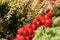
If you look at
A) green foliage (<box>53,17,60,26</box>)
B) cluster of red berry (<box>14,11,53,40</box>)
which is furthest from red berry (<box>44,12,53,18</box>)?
green foliage (<box>53,17,60,26</box>)

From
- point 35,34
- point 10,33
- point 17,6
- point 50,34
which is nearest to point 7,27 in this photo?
point 10,33

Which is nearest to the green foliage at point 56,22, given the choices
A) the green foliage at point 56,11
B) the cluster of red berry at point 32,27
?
the cluster of red berry at point 32,27

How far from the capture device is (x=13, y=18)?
2789mm

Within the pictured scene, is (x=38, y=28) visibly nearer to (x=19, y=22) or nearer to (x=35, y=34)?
(x=35, y=34)

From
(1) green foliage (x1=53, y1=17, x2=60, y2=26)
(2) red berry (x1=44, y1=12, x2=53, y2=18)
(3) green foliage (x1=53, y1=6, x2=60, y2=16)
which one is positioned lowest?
(1) green foliage (x1=53, y1=17, x2=60, y2=26)

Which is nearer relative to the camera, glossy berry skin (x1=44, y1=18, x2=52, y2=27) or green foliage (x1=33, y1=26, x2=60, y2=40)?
green foliage (x1=33, y1=26, x2=60, y2=40)

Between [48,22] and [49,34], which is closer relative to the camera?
[49,34]

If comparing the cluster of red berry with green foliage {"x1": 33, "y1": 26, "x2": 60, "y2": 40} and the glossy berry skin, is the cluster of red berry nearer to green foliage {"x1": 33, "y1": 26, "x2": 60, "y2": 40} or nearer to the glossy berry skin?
the glossy berry skin

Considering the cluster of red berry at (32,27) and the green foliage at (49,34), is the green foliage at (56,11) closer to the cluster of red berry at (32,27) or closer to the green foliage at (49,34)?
the cluster of red berry at (32,27)

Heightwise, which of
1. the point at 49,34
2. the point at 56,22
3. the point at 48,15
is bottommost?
the point at 49,34

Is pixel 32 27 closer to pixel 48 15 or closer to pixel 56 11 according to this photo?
pixel 48 15

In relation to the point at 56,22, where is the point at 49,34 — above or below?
below

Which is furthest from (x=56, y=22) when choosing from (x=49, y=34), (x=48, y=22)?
(x=49, y=34)

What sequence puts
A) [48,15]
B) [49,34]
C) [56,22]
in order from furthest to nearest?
1. [48,15]
2. [56,22]
3. [49,34]
